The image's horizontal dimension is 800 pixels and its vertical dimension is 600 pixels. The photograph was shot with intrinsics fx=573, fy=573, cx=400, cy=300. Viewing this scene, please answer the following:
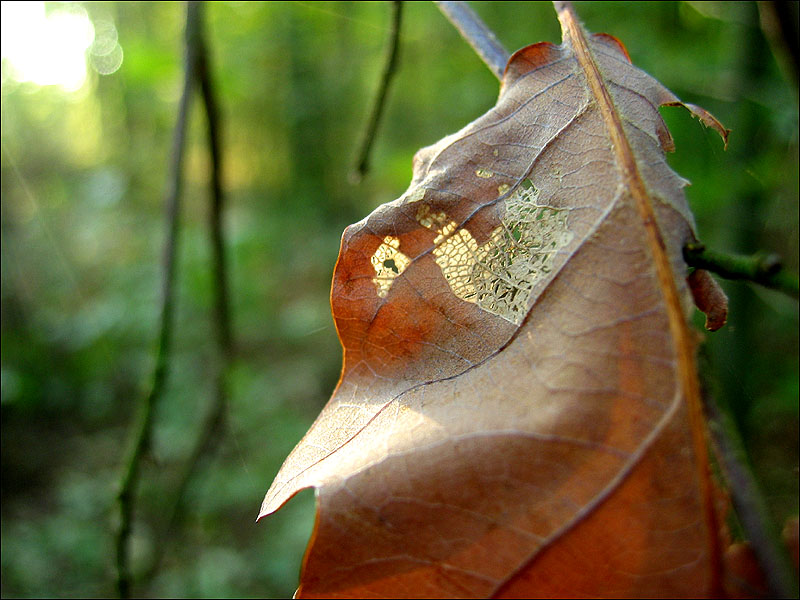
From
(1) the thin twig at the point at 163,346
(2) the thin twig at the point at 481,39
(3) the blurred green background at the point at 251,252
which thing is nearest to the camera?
(2) the thin twig at the point at 481,39

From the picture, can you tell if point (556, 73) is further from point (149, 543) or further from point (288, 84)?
point (288, 84)

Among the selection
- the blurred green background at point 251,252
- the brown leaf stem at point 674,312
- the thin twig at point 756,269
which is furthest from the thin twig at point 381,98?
the thin twig at point 756,269

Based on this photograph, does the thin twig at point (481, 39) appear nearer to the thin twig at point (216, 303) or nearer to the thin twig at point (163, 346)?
the thin twig at point (163, 346)

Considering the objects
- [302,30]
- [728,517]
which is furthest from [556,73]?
[302,30]

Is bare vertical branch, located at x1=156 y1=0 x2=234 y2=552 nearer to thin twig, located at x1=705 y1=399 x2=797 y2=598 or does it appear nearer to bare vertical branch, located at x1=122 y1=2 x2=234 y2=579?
bare vertical branch, located at x1=122 y1=2 x2=234 y2=579

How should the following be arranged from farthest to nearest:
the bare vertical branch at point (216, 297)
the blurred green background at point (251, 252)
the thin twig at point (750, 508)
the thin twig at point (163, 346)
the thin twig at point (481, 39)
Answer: the blurred green background at point (251, 252) → the bare vertical branch at point (216, 297) → the thin twig at point (163, 346) → the thin twig at point (481, 39) → the thin twig at point (750, 508)

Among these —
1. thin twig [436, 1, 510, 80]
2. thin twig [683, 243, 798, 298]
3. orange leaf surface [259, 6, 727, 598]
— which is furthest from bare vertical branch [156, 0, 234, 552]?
thin twig [683, 243, 798, 298]

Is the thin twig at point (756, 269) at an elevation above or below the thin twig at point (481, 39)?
below

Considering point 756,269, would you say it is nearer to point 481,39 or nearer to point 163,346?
point 481,39
